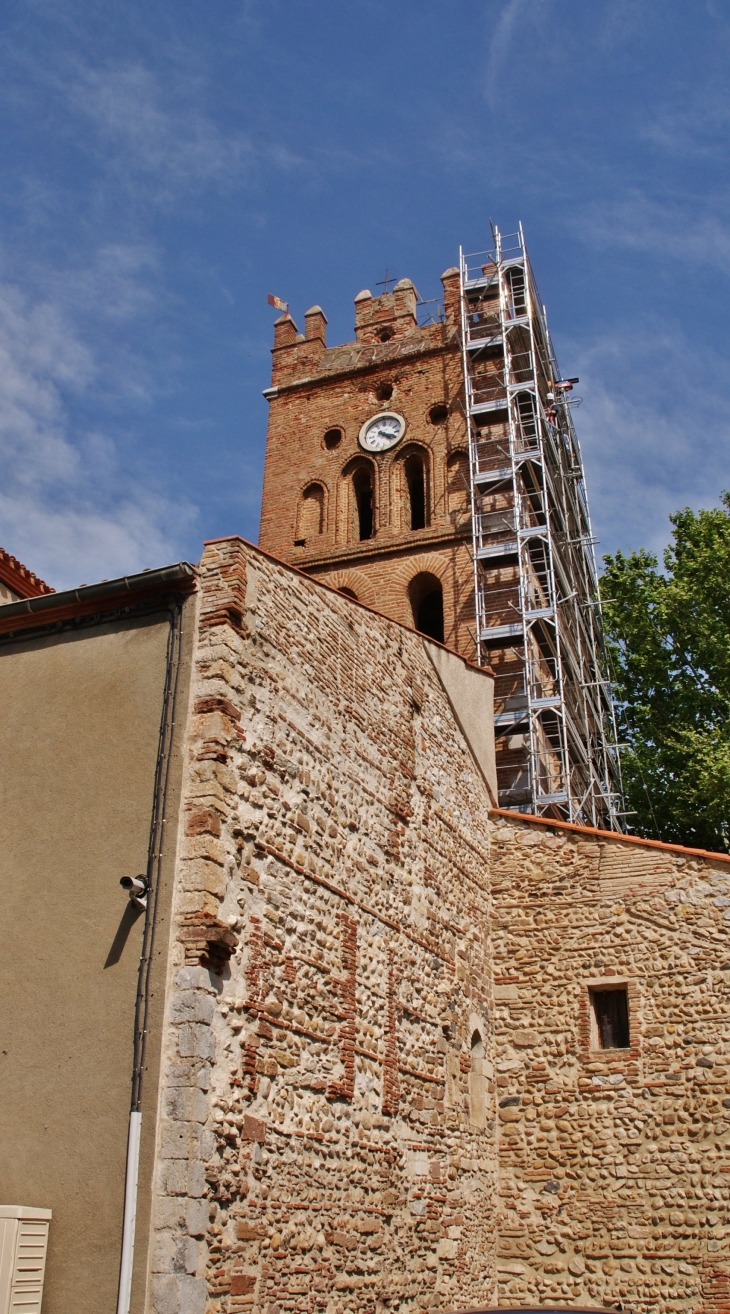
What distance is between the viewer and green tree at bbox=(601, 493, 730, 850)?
2145 centimetres

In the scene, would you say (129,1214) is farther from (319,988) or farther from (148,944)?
(319,988)

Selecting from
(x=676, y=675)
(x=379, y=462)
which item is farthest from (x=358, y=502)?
(x=676, y=675)

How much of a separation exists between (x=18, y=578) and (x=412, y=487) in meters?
11.4

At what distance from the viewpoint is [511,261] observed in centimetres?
2452

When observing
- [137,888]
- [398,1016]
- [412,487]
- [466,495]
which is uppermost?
[412,487]

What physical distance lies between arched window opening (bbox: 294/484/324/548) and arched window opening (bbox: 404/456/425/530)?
70.5 inches

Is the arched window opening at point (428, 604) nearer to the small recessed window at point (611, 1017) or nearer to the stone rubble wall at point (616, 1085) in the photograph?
the stone rubble wall at point (616, 1085)

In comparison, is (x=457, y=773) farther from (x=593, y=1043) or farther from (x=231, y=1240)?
(x=231, y=1240)

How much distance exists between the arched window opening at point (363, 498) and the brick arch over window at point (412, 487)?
0.75 meters

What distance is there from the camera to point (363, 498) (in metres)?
24.9

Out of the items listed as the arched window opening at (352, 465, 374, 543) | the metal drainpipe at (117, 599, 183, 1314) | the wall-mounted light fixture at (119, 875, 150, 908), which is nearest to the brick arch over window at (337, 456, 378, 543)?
the arched window opening at (352, 465, 374, 543)

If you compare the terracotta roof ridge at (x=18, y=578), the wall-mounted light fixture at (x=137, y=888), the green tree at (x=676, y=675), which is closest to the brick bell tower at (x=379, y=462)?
the green tree at (x=676, y=675)

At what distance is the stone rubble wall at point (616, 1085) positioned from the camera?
11.7 m

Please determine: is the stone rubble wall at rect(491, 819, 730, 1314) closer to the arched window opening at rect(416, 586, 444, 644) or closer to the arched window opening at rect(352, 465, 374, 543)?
the arched window opening at rect(416, 586, 444, 644)
